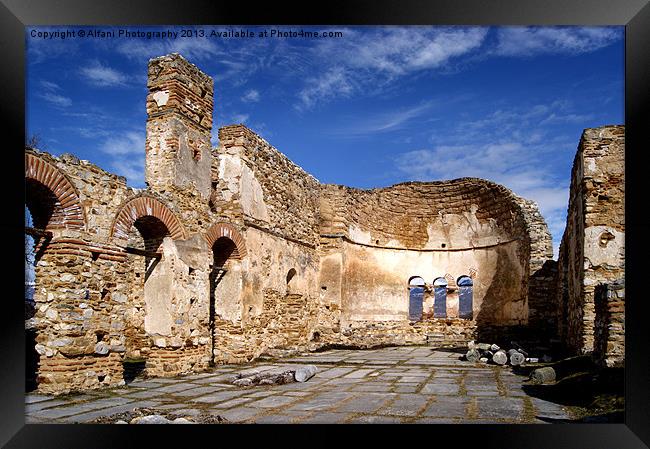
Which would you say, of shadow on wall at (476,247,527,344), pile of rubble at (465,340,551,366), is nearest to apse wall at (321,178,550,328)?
shadow on wall at (476,247,527,344)

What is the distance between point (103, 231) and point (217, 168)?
13.7 feet

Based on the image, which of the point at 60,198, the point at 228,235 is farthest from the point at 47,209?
the point at 228,235

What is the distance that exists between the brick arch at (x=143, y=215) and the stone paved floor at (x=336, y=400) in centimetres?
223

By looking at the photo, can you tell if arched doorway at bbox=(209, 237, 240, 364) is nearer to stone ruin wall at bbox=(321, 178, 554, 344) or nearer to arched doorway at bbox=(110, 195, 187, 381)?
arched doorway at bbox=(110, 195, 187, 381)

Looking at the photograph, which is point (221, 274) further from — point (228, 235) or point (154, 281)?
point (154, 281)

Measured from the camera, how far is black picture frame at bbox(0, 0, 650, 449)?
4.98m

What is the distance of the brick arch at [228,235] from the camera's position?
993 cm

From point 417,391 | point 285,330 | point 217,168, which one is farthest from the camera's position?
Result: point 285,330

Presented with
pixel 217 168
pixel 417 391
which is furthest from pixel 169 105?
pixel 417 391

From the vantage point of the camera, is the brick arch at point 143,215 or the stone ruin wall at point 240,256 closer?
the stone ruin wall at point 240,256

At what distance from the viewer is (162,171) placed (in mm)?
9000

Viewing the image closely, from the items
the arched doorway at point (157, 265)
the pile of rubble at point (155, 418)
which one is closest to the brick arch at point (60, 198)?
the arched doorway at point (157, 265)
